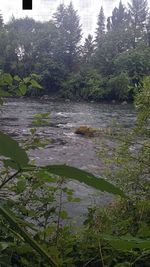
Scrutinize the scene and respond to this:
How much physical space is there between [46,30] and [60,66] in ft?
34.8

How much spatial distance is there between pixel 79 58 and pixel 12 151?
2073 inches

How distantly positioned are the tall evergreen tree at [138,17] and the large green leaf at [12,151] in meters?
53.5

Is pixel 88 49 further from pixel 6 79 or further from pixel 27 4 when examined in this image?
pixel 27 4

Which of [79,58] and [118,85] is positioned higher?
[79,58]

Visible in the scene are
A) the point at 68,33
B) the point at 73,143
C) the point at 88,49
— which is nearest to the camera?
the point at 73,143

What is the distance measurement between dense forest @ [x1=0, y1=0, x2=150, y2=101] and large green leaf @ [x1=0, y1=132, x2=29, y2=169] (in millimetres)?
33115

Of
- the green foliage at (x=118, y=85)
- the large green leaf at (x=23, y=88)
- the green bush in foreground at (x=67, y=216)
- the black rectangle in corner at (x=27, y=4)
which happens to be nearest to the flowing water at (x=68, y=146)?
the green bush in foreground at (x=67, y=216)

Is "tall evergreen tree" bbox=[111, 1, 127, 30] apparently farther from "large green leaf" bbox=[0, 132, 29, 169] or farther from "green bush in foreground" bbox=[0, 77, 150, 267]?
"large green leaf" bbox=[0, 132, 29, 169]

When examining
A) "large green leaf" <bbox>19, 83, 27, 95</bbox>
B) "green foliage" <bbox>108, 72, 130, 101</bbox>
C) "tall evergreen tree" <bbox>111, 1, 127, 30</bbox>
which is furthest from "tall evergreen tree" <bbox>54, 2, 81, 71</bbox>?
"large green leaf" <bbox>19, 83, 27, 95</bbox>

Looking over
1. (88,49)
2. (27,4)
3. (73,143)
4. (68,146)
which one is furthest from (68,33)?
(27,4)

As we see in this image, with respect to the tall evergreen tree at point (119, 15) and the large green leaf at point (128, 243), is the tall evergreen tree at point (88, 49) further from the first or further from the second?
the large green leaf at point (128, 243)

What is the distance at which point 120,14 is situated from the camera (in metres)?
74.9

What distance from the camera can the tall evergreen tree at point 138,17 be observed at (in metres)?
52.9

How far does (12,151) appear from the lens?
0.51 meters
